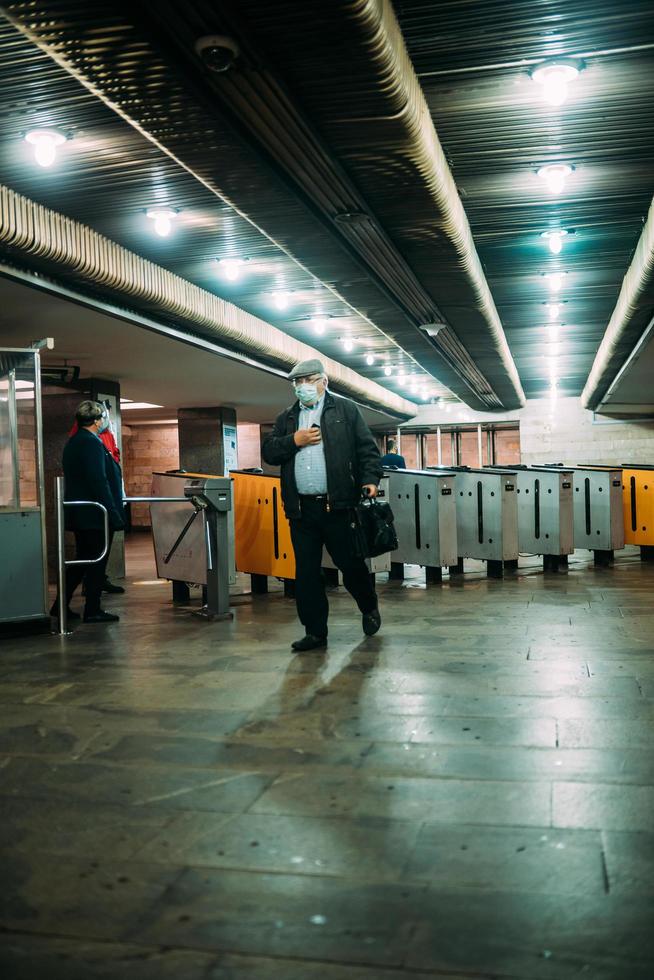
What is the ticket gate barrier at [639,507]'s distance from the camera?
1238 centimetres

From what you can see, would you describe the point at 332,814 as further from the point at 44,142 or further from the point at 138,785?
the point at 44,142

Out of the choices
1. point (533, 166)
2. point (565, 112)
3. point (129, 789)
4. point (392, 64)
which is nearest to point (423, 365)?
point (533, 166)

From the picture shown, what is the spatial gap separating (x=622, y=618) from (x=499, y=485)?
3729 millimetres

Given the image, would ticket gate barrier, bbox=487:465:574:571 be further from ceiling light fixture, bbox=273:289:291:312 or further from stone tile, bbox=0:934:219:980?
stone tile, bbox=0:934:219:980

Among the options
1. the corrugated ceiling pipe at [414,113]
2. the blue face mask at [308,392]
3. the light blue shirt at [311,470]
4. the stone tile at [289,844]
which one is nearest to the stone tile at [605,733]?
the stone tile at [289,844]

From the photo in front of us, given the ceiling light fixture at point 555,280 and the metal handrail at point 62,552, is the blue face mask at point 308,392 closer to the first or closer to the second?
the metal handrail at point 62,552

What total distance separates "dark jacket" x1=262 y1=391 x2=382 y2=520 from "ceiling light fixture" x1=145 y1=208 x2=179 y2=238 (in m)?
2.57

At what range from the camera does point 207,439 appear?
18672 mm

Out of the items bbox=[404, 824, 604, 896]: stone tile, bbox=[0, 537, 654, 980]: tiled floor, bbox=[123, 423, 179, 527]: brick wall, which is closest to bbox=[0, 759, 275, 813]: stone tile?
bbox=[0, 537, 654, 980]: tiled floor

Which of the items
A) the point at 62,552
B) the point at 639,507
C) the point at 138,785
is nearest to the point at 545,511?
the point at 639,507

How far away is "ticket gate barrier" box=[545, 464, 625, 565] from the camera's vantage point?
39.2ft

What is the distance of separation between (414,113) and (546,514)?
23.9ft

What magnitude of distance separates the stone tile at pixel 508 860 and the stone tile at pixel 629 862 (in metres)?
0.03

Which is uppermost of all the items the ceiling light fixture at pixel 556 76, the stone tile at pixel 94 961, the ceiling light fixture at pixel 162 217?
the ceiling light fixture at pixel 556 76
